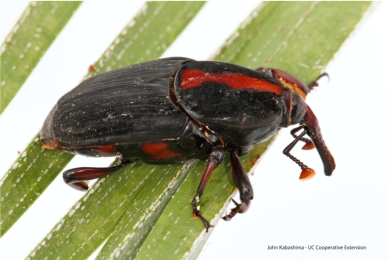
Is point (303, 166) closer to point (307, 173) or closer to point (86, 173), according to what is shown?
point (307, 173)

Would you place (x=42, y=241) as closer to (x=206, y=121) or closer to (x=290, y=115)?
(x=206, y=121)

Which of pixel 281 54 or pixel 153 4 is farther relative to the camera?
pixel 153 4

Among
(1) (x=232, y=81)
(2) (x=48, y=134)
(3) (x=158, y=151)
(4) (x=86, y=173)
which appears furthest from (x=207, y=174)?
(2) (x=48, y=134)

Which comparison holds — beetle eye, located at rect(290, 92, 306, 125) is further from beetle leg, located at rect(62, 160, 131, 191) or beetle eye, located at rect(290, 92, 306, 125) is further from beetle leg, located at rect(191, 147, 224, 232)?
beetle leg, located at rect(62, 160, 131, 191)

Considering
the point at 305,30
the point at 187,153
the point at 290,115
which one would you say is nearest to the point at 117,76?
the point at 187,153

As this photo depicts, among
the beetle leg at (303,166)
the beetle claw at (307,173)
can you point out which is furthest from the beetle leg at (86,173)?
the beetle claw at (307,173)

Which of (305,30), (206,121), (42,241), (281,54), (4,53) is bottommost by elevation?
(42,241)

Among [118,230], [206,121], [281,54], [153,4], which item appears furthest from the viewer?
[153,4]
